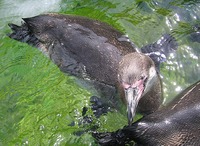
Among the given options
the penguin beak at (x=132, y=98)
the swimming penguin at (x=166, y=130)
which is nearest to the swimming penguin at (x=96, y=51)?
the penguin beak at (x=132, y=98)

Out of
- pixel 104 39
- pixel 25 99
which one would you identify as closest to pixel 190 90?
pixel 104 39

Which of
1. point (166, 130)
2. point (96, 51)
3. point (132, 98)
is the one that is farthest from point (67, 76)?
point (166, 130)

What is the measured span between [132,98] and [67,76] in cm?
188

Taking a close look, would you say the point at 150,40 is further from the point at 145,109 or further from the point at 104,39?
the point at 145,109

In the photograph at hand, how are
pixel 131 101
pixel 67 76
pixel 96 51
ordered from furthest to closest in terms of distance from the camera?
pixel 67 76 < pixel 96 51 < pixel 131 101

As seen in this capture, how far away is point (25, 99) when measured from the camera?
206 inches

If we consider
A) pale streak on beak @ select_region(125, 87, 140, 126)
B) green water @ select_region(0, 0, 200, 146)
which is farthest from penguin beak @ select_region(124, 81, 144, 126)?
green water @ select_region(0, 0, 200, 146)

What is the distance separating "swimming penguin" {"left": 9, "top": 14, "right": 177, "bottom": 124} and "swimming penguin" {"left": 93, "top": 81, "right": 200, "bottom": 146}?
53 cm

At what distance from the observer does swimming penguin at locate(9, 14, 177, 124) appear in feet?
13.8

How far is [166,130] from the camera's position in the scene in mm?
3359

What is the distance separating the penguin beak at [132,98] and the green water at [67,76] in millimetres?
817

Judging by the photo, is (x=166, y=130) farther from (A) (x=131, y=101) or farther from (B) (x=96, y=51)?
(B) (x=96, y=51)

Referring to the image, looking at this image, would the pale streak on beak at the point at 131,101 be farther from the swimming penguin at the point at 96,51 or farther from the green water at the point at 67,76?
the green water at the point at 67,76

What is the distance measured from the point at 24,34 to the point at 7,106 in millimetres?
1165
